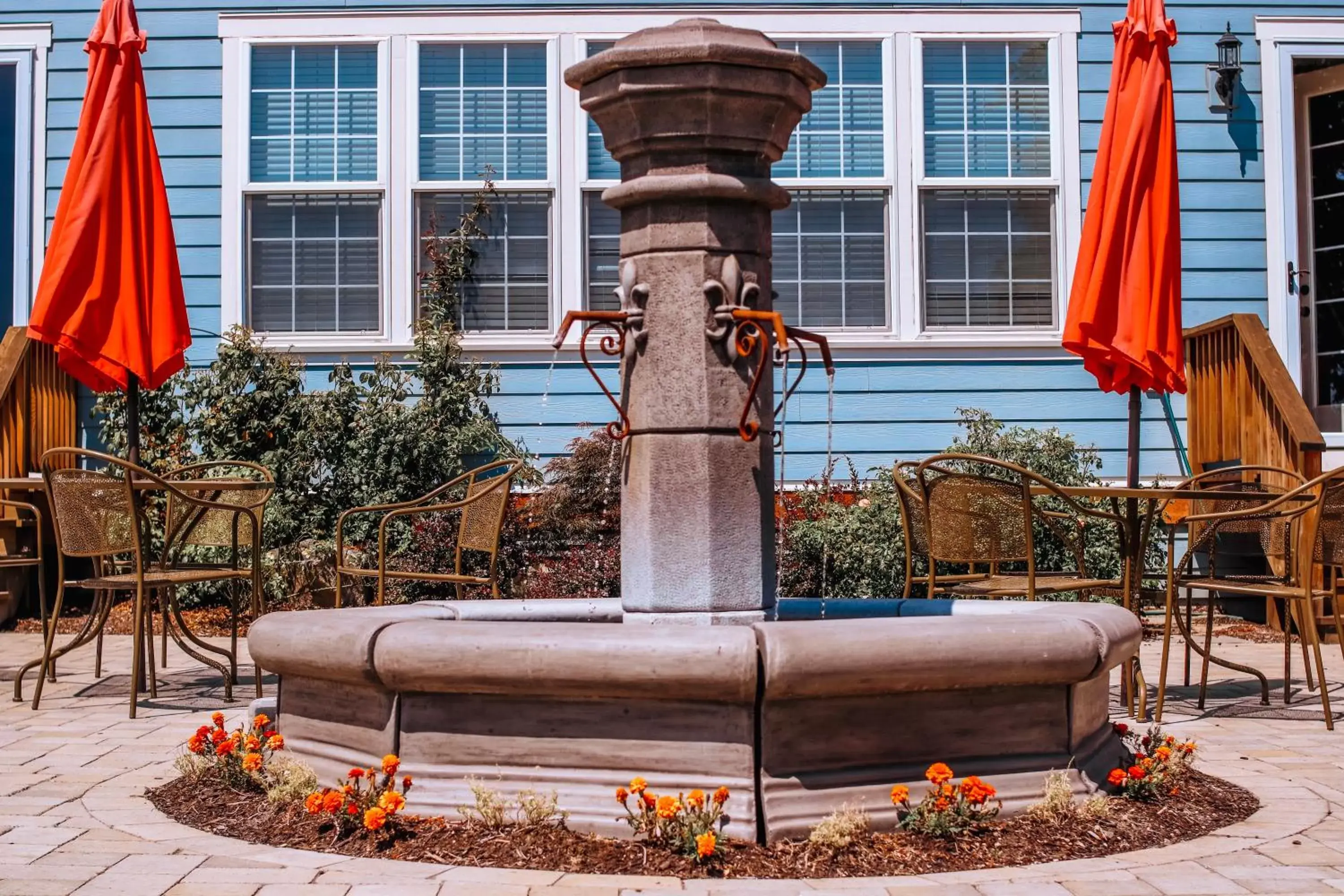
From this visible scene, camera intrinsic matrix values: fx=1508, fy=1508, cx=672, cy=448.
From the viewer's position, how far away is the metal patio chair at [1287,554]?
5.30 m

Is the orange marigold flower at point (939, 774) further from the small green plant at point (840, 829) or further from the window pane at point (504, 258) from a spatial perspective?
the window pane at point (504, 258)

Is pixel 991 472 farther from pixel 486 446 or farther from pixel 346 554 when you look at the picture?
pixel 346 554

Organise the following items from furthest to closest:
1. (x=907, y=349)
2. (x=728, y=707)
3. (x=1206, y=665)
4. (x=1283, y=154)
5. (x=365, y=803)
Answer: (x=1283, y=154), (x=907, y=349), (x=1206, y=665), (x=365, y=803), (x=728, y=707)

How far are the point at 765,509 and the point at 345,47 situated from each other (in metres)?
6.01

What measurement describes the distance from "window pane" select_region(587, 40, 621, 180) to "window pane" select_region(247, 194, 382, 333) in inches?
51.7

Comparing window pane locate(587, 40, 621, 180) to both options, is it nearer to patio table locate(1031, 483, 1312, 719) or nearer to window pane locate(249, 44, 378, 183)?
window pane locate(249, 44, 378, 183)

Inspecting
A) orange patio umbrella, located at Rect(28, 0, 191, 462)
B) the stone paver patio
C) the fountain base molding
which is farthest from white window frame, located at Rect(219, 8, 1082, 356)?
the fountain base molding

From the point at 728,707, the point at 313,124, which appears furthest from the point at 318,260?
the point at 728,707

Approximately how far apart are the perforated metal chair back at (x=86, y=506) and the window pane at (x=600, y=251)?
3.88 meters

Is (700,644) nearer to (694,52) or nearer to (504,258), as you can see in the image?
Result: (694,52)

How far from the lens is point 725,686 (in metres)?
3.39

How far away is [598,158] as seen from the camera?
912 centimetres

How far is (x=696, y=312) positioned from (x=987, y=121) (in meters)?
5.57

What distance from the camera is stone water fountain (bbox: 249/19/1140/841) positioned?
11.4ft
